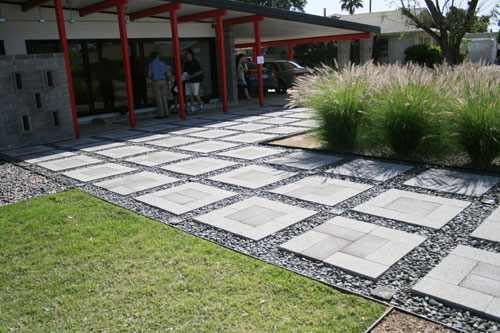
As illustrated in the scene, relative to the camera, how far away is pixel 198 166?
22.0 ft

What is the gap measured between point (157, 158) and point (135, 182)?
149cm

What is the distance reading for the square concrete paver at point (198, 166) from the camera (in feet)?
21.1

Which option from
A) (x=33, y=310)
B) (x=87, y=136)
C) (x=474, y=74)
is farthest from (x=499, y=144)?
(x=87, y=136)

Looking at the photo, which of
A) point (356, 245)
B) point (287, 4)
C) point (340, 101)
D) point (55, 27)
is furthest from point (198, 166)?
point (287, 4)

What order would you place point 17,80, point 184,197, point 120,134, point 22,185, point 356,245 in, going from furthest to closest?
point 120,134 → point 17,80 → point 22,185 → point 184,197 → point 356,245

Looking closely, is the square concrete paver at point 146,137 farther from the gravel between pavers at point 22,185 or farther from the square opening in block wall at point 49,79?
the gravel between pavers at point 22,185

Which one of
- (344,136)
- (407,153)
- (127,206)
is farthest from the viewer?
(344,136)

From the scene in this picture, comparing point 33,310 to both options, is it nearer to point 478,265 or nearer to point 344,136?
point 478,265

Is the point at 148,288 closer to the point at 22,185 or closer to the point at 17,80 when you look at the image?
the point at 22,185

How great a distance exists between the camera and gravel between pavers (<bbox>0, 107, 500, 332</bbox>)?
2.82 metres

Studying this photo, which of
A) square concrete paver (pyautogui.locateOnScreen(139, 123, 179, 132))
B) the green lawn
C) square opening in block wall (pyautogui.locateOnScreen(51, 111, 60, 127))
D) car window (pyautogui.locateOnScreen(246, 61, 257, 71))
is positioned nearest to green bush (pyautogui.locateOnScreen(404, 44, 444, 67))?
car window (pyautogui.locateOnScreen(246, 61, 257, 71))

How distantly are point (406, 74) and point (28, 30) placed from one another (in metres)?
9.21

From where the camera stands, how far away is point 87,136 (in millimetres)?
10156

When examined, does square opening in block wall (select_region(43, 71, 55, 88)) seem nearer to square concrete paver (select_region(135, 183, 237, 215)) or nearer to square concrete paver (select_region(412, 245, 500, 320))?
square concrete paver (select_region(135, 183, 237, 215))
